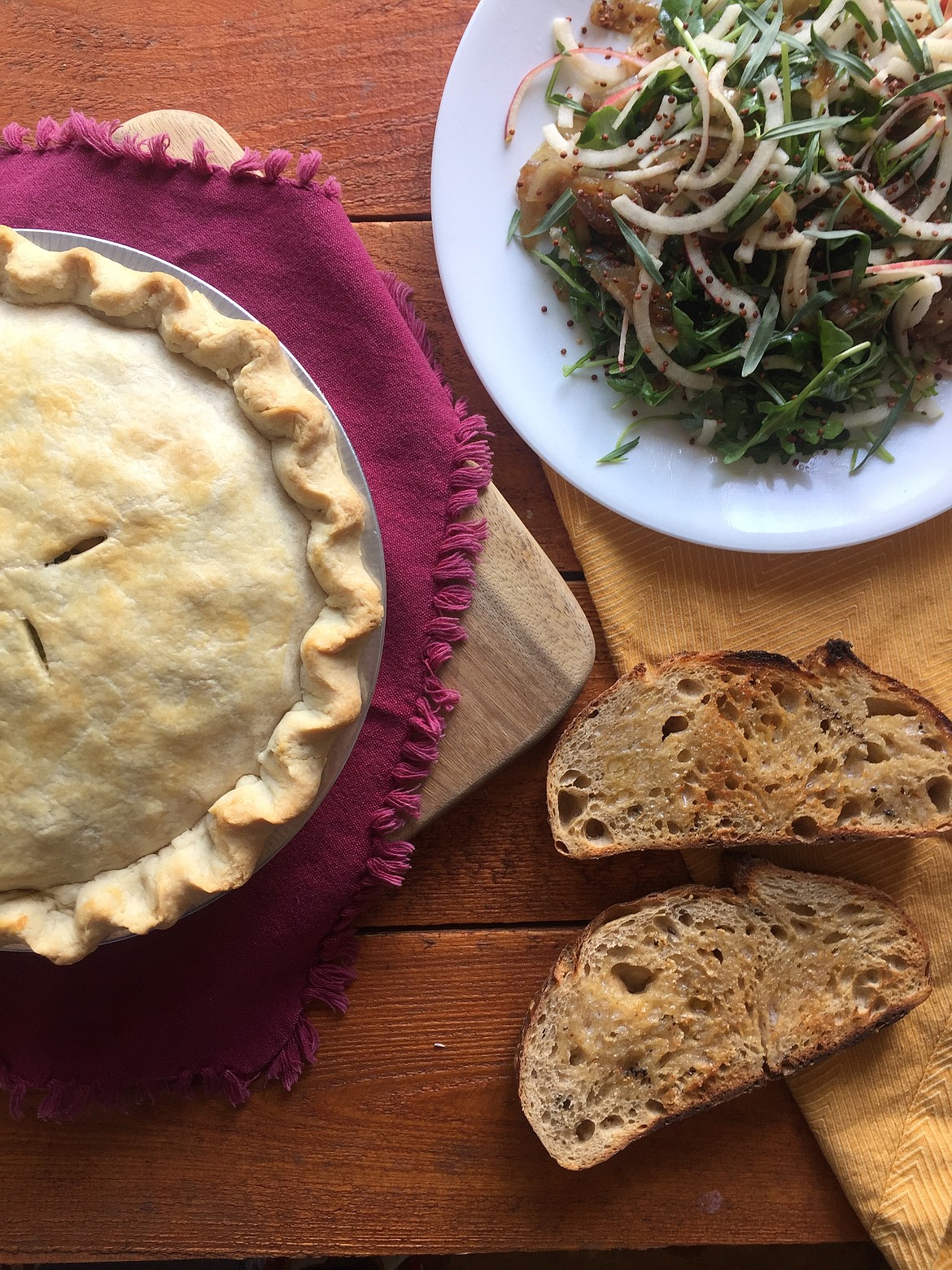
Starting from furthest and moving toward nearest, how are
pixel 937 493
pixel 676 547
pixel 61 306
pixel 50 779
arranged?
1. pixel 676 547
2. pixel 937 493
3. pixel 61 306
4. pixel 50 779

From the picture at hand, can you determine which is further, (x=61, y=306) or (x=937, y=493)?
(x=937, y=493)

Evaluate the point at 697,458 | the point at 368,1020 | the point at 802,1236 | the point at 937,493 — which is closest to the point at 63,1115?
the point at 368,1020

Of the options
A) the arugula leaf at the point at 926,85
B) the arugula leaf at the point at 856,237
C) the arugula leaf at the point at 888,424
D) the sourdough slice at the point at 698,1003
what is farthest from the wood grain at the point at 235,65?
the sourdough slice at the point at 698,1003

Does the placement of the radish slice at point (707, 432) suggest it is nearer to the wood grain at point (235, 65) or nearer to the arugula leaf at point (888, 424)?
the arugula leaf at point (888, 424)

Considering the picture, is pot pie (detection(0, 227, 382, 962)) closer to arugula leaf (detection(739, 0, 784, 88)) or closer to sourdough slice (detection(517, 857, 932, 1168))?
sourdough slice (detection(517, 857, 932, 1168))

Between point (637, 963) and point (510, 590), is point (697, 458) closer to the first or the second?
point (510, 590)

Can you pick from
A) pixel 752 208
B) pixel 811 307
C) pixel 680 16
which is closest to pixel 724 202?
pixel 752 208

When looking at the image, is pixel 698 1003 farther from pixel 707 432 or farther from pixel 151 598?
pixel 151 598
